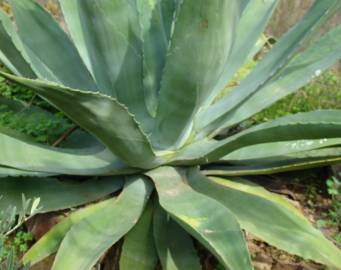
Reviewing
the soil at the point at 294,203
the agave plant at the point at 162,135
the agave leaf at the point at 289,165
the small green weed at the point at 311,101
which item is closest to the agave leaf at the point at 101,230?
the agave plant at the point at 162,135

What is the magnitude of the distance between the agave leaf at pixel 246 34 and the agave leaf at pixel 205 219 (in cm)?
34

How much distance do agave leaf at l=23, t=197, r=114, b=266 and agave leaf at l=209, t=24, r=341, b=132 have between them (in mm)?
487

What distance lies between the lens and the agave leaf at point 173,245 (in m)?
1.61

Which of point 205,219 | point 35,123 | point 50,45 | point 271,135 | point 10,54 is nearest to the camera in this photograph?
point 205,219

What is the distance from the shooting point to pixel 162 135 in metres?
1.80

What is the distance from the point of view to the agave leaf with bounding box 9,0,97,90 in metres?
1.97

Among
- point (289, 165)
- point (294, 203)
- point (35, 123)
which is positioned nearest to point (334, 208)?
point (294, 203)

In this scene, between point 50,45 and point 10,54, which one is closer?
point 10,54

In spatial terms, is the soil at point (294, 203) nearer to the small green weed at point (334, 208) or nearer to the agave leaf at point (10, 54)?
the small green weed at point (334, 208)

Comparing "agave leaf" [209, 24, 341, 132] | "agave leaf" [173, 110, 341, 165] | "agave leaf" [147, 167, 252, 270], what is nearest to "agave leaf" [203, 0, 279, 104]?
"agave leaf" [209, 24, 341, 132]

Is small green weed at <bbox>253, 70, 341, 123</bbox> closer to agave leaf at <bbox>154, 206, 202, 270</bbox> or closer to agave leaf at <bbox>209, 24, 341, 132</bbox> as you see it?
agave leaf at <bbox>209, 24, 341, 132</bbox>

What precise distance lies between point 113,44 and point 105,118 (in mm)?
251

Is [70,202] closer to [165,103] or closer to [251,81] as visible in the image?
[165,103]

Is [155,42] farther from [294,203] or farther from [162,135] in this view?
[294,203]
